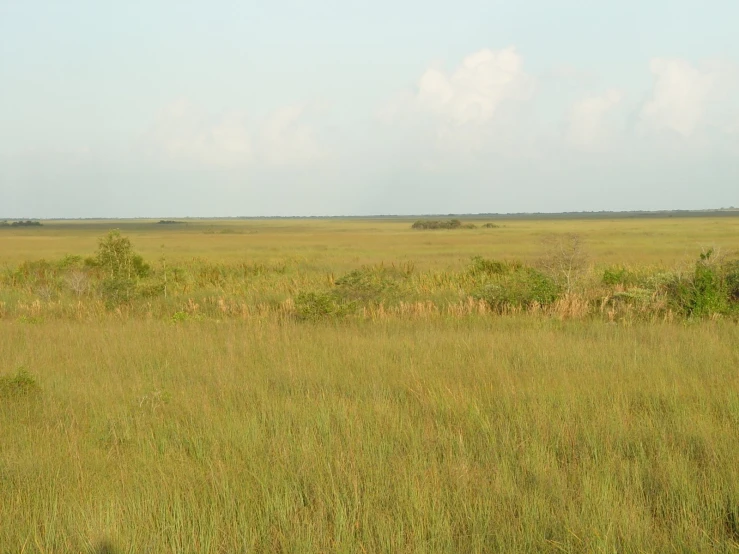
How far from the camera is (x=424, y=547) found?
3254mm

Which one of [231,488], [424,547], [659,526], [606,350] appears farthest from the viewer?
[606,350]

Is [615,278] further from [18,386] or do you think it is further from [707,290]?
[18,386]

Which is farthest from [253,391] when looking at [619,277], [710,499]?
[619,277]

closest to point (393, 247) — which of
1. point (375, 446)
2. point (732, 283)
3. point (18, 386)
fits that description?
point (732, 283)

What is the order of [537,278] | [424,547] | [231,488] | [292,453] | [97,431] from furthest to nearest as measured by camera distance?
[537,278], [97,431], [292,453], [231,488], [424,547]

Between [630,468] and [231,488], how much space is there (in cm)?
253

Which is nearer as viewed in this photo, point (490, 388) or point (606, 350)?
point (490, 388)

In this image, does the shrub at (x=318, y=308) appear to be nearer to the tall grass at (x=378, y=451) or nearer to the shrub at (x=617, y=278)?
the tall grass at (x=378, y=451)

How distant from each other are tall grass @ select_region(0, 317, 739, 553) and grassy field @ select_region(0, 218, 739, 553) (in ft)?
0.06

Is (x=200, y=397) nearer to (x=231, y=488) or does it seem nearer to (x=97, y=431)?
(x=97, y=431)

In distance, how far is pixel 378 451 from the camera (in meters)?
4.54

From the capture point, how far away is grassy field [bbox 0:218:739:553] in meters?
3.44

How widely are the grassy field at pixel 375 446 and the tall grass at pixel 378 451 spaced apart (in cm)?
2

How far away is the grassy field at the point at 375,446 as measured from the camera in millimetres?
3443
